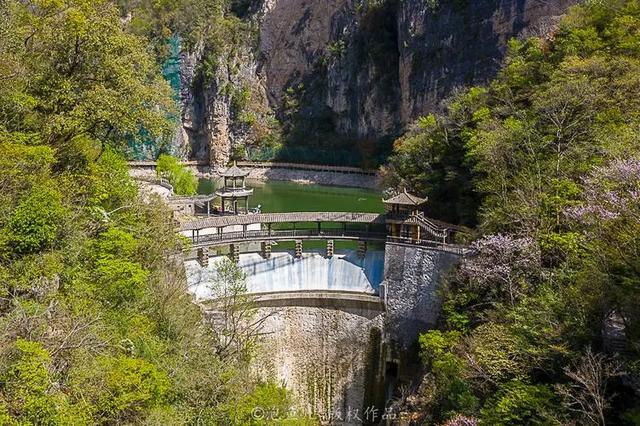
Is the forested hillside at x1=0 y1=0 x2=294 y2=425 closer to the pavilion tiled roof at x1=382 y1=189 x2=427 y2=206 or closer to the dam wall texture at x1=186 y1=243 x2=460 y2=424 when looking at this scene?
the dam wall texture at x1=186 y1=243 x2=460 y2=424

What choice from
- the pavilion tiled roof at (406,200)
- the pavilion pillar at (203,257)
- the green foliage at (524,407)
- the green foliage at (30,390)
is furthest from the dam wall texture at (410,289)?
the green foliage at (30,390)

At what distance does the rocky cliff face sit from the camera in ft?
176

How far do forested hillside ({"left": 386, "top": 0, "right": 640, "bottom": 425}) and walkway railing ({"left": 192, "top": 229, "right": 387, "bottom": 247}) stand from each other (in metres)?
3.70

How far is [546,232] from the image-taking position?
45.9 feet

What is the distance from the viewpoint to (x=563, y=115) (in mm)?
16625

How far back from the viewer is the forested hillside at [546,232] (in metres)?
9.15

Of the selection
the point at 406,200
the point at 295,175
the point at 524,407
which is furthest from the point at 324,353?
the point at 295,175

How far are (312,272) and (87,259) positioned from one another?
992cm

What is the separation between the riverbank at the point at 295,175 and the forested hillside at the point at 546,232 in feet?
116

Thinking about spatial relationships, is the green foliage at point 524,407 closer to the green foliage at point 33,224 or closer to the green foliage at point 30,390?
the green foliage at point 30,390

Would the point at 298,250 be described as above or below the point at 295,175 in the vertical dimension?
below

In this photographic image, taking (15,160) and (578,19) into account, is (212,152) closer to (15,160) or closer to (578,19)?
(578,19)

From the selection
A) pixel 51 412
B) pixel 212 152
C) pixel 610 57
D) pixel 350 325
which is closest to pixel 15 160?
pixel 51 412

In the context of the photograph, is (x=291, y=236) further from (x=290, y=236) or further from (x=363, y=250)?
(x=363, y=250)
